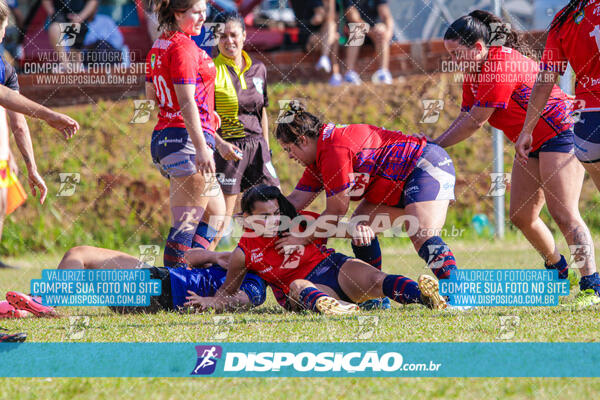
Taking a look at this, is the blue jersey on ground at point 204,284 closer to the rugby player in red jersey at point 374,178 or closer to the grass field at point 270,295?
the grass field at point 270,295

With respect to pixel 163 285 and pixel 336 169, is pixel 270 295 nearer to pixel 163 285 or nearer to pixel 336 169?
pixel 163 285

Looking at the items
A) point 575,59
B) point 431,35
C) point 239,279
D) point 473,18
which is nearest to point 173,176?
point 239,279

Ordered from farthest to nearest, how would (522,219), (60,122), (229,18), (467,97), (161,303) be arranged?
(229,18) < (467,97) < (522,219) < (161,303) < (60,122)

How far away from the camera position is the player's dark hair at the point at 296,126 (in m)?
4.93

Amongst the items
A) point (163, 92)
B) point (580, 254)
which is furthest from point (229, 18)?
point (580, 254)

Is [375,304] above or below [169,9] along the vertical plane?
below

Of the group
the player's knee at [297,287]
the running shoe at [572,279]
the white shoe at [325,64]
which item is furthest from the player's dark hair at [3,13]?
the white shoe at [325,64]

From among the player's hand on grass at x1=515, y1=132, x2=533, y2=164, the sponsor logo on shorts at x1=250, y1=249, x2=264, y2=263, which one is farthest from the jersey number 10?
the player's hand on grass at x1=515, y1=132, x2=533, y2=164

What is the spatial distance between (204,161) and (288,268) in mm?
888

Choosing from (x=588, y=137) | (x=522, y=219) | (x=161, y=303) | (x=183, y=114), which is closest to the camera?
(x=588, y=137)

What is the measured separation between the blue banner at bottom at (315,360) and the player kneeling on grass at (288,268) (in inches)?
43.0

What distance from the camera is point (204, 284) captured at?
514 centimetres

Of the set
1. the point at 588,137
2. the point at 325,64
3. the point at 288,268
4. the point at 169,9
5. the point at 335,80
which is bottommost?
the point at 288,268

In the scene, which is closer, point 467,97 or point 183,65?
point 183,65
